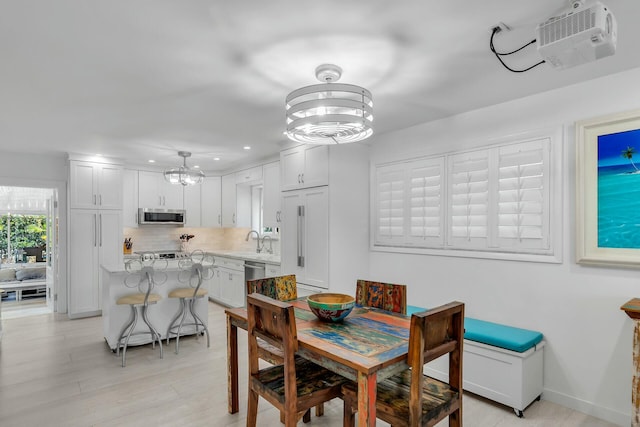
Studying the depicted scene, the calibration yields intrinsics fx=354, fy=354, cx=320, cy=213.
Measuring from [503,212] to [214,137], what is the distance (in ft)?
10.6

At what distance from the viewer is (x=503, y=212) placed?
3.08 meters

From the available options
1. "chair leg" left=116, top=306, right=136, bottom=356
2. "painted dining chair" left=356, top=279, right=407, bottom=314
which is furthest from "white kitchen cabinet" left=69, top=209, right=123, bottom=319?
"painted dining chair" left=356, top=279, right=407, bottom=314

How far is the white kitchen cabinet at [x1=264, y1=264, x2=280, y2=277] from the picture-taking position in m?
4.75

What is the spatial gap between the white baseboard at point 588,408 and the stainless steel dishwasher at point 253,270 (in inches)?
141

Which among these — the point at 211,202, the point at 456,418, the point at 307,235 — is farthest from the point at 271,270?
the point at 456,418

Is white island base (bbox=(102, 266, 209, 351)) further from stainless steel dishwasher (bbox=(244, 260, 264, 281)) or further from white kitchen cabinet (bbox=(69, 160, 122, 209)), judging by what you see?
white kitchen cabinet (bbox=(69, 160, 122, 209))

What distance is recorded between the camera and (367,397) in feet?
5.17

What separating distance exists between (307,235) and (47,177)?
4.30 meters

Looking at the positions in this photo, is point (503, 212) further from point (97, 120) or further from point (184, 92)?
point (97, 120)

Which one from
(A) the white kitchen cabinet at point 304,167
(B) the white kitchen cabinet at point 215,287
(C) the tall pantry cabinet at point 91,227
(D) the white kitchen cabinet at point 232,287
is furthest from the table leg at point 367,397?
(B) the white kitchen cabinet at point 215,287

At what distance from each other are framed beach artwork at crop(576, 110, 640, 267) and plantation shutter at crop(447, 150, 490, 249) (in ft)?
2.35

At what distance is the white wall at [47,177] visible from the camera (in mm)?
5180

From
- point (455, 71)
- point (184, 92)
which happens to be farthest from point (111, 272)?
point (455, 71)

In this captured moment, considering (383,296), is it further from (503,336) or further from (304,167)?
(304,167)
